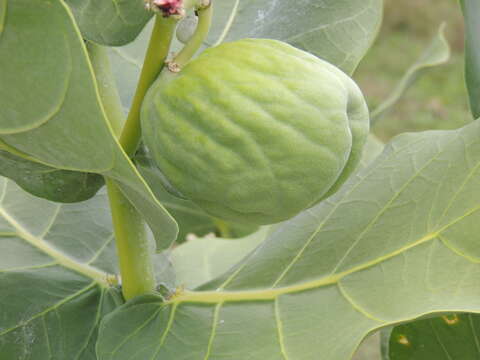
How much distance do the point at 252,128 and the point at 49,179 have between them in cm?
30

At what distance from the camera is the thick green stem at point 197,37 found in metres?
0.83

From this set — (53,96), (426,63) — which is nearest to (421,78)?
(426,63)

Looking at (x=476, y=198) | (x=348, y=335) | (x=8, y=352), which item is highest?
(x=476, y=198)

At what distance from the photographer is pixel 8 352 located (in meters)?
1.10

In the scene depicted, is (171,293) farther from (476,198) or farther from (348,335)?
(476,198)

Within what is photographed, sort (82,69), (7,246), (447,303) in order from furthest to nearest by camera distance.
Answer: (7,246) < (447,303) < (82,69)

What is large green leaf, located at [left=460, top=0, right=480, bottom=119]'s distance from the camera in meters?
1.00

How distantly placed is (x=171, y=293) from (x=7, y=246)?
0.95 feet

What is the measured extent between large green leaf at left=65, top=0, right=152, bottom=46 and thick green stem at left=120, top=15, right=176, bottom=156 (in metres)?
0.04

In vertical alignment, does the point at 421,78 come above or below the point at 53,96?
below

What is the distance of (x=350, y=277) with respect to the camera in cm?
101

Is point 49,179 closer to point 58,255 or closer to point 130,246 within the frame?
point 130,246

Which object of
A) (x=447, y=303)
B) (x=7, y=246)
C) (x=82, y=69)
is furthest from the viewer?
(x=7, y=246)

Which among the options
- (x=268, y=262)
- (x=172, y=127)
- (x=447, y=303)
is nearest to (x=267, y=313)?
(x=268, y=262)
